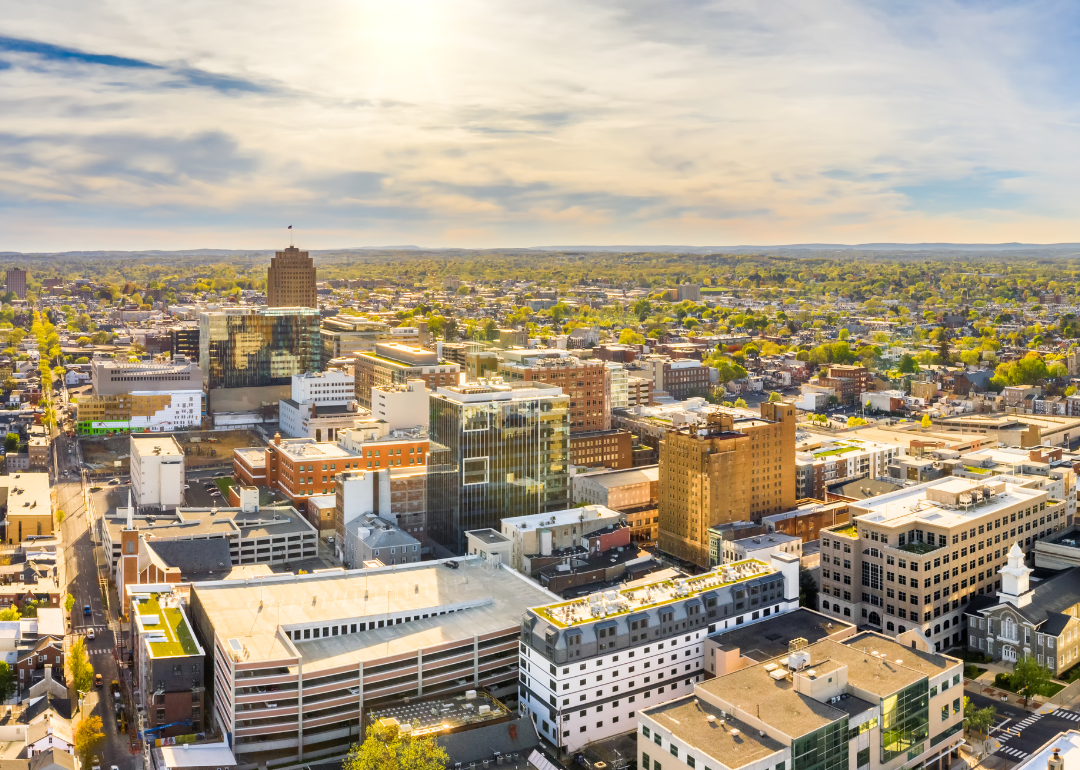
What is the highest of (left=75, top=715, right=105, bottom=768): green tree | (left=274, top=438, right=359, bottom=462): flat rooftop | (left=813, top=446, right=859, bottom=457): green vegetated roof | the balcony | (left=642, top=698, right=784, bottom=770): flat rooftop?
(left=274, top=438, right=359, bottom=462): flat rooftop

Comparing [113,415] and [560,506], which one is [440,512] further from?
[113,415]

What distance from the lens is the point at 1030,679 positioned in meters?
35.9

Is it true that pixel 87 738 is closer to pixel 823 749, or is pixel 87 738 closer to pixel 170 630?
pixel 170 630

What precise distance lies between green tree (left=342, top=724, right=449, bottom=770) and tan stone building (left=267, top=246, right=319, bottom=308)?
111066 millimetres

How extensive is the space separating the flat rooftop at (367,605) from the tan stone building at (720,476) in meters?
12.8

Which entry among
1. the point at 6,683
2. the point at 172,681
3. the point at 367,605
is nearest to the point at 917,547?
the point at 367,605

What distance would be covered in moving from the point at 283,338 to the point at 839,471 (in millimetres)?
56997

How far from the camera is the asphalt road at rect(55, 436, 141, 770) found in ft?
113

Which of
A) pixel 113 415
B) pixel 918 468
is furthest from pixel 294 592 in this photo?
pixel 113 415

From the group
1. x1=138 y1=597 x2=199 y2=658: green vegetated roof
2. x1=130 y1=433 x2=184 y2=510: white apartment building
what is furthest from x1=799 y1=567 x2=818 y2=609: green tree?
x1=130 y1=433 x2=184 y2=510: white apartment building

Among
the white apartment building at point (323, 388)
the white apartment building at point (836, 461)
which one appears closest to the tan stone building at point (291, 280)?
the white apartment building at point (323, 388)

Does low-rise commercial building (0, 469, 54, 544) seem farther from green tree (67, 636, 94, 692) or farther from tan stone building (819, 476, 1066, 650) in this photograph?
tan stone building (819, 476, 1066, 650)

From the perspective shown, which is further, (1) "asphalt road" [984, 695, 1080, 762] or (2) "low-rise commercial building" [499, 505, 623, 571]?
(2) "low-rise commercial building" [499, 505, 623, 571]

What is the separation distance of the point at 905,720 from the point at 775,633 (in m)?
6.28
